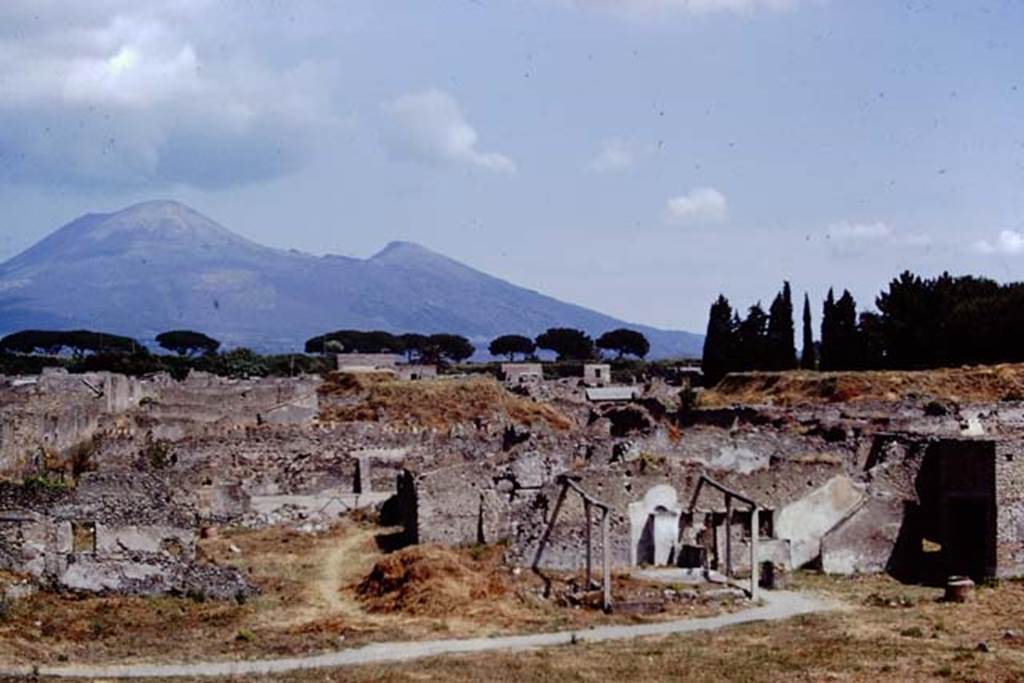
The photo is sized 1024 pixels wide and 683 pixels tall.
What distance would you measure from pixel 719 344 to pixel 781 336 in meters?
5.87

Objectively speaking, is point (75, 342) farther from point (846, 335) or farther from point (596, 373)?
point (846, 335)

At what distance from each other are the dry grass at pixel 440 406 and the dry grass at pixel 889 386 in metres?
10.2

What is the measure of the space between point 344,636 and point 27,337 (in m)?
150

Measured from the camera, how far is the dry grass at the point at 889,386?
58.2 m

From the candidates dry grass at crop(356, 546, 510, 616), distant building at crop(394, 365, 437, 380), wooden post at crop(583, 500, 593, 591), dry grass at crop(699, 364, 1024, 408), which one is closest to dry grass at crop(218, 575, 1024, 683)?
dry grass at crop(356, 546, 510, 616)

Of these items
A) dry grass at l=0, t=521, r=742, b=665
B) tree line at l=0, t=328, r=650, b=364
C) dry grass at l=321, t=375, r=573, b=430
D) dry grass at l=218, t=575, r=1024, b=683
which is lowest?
dry grass at l=218, t=575, r=1024, b=683

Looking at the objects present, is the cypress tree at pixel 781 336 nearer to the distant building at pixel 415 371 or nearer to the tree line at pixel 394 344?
the distant building at pixel 415 371

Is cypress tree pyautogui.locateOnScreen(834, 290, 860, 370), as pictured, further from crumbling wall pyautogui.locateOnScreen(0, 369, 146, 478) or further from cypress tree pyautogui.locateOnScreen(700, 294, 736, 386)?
crumbling wall pyautogui.locateOnScreen(0, 369, 146, 478)

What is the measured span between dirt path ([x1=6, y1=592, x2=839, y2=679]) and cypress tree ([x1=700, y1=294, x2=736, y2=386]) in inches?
2361

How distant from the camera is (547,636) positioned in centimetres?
2306

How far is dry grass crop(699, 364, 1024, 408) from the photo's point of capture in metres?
58.2

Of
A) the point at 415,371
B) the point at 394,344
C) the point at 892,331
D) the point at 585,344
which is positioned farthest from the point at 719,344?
the point at 394,344

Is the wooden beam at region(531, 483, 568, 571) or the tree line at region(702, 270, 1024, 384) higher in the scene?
the tree line at region(702, 270, 1024, 384)

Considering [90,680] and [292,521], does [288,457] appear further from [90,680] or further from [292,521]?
[90,680]
